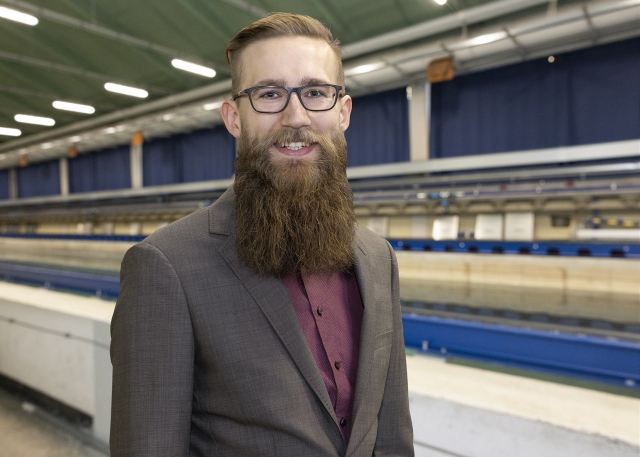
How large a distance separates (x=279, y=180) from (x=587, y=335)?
2.72 meters

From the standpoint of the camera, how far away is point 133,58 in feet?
24.5

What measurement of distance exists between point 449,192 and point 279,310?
5294mm

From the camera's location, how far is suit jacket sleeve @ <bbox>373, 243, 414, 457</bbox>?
1.08 m

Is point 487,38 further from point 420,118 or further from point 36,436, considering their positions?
point 36,436

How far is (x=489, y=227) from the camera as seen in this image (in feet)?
19.6

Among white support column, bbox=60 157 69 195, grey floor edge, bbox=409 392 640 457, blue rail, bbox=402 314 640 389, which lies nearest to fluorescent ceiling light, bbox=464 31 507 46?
blue rail, bbox=402 314 640 389

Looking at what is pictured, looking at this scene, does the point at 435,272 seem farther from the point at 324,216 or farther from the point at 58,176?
the point at 58,176

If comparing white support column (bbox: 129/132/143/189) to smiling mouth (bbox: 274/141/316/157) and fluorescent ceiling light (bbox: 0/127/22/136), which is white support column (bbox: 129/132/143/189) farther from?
smiling mouth (bbox: 274/141/316/157)

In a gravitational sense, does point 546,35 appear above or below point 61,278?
above

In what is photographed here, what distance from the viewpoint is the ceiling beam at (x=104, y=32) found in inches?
220

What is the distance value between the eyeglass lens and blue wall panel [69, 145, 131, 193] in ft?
40.4

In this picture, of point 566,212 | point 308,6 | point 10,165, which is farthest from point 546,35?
point 10,165

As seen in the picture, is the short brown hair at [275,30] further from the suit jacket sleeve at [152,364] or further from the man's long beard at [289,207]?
the suit jacket sleeve at [152,364]

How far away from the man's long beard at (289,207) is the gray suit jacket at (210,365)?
0.05 meters
